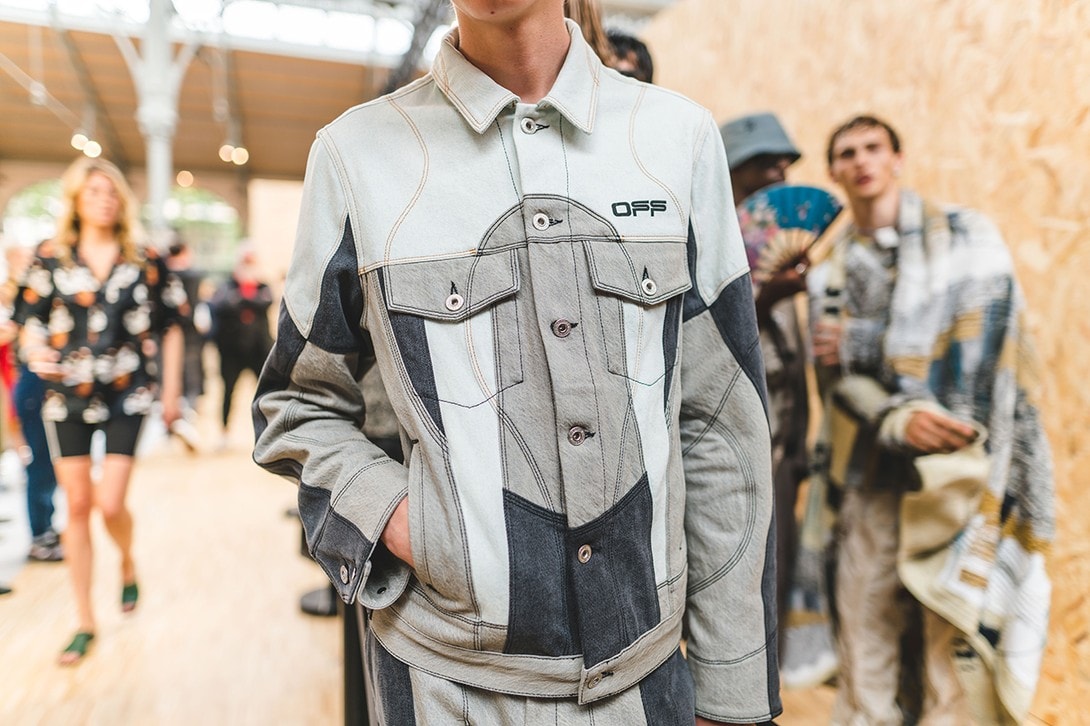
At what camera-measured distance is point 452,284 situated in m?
0.82

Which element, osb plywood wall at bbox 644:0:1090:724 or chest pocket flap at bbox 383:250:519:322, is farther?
osb plywood wall at bbox 644:0:1090:724

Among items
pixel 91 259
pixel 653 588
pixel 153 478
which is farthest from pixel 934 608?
pixel 153 478

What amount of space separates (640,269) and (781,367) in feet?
5.11

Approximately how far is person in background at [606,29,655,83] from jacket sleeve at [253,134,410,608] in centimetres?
108

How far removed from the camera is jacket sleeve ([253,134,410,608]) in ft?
2.77

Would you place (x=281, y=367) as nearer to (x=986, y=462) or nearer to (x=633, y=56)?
(x=633, y=56)

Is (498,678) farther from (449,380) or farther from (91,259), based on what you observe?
(91,259)

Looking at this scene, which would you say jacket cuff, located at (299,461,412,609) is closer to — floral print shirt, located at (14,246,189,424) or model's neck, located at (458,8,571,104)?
model's neck, located at (458,8,571,104)

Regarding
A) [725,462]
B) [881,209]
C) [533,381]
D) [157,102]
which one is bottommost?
[725,462]

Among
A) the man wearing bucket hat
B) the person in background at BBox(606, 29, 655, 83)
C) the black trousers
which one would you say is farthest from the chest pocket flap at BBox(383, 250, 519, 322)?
the black trousers

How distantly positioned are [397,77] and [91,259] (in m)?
7.30

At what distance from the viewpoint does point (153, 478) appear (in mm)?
5719

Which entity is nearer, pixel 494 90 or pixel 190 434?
pixel 494 90

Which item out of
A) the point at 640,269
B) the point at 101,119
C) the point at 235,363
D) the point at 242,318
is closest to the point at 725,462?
the point at 640,269
